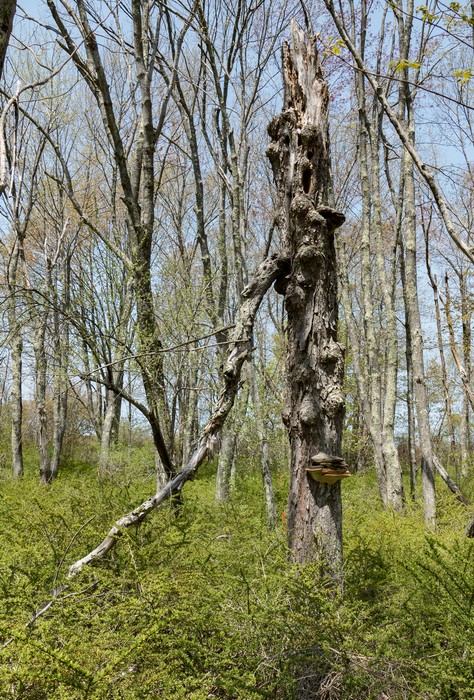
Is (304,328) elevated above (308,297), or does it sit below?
below

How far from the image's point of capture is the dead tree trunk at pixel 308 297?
8.79 feet

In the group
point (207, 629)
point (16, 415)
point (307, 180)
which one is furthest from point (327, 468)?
point (16, 415)

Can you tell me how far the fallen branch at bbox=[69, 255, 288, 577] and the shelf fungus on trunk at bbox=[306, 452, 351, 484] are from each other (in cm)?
54

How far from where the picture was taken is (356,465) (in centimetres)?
1452

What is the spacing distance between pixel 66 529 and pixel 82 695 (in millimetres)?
1483

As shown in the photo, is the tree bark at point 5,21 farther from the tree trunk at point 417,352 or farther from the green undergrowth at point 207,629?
the tree trunk at point 417,352

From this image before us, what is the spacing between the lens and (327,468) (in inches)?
102

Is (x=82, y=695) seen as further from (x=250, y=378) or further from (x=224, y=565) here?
(x=250, y=378)

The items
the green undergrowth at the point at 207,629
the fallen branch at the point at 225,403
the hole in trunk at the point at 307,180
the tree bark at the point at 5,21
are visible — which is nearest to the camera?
the tree bark at the point at 5,21

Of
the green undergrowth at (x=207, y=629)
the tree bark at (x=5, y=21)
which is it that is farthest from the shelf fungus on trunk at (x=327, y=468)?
the tree bark at (x=5, y=21)

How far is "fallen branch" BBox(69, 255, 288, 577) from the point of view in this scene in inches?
Result: 99.7

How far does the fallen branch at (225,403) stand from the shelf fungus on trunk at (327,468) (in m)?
0.54

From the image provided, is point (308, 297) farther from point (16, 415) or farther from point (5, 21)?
point (16, 415)

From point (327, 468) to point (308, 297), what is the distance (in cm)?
96
